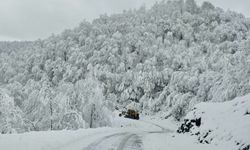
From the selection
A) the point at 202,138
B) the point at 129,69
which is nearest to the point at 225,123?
the point at 202,138

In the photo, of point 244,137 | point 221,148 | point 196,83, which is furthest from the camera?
point 196,83

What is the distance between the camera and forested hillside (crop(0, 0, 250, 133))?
121 feet

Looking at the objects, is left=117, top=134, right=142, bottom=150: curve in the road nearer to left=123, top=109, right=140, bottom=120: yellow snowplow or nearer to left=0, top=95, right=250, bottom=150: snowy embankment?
left=0, top=95, right=250, bottom=150: snowy embankment

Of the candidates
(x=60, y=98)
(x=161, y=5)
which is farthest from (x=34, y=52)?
(x=60, y=98)

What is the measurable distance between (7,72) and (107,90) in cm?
3854

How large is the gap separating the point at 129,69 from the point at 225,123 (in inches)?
3389

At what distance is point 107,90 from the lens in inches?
3669

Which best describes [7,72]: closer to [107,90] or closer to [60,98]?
[107,90]

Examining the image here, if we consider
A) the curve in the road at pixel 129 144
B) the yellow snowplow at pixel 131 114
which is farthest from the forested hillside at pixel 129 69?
the curve in the road at pixel 129 144

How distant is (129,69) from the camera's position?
106312 mm

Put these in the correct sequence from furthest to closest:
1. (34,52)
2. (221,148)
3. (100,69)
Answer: (34,52), (100,69), (221,148)

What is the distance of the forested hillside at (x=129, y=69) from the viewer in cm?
3678

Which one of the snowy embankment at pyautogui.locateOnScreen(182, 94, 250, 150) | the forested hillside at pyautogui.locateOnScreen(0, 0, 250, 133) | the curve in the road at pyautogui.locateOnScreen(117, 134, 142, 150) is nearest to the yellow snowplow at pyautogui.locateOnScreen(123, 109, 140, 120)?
the forested hillside at pyautogui.locateOnScreen(0, 0, 250, 133)

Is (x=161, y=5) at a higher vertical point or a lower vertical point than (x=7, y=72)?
higher
